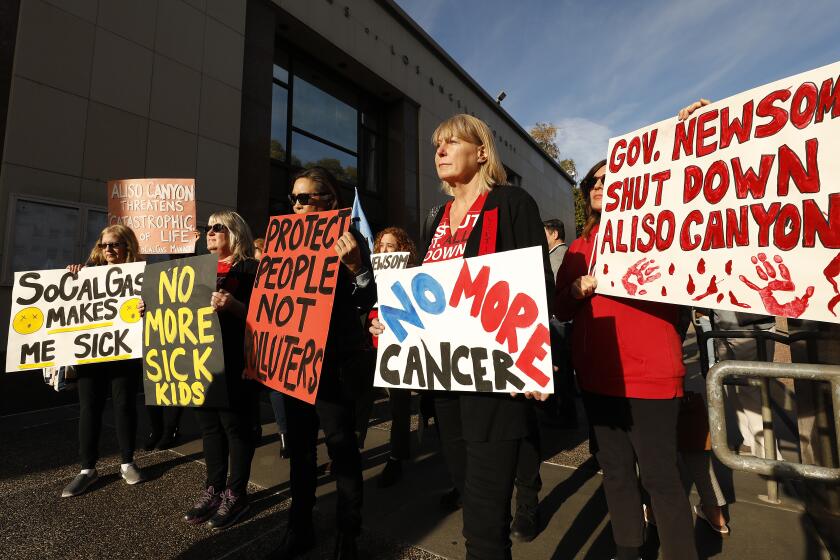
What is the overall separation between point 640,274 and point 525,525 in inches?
58.4

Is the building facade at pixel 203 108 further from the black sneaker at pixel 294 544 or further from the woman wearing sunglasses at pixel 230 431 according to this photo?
the black sneaker at pixel 294 544

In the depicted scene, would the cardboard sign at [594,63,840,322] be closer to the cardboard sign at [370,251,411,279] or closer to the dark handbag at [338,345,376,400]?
the dark handbag at [338,345,376,400]

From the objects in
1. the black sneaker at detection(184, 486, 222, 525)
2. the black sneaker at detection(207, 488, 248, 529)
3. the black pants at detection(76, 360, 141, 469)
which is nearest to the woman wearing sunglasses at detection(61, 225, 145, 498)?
the black pants at detection(76, 360, 141, 469)

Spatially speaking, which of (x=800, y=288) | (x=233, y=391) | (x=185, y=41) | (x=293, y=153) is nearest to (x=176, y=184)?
(x=185, y=41)

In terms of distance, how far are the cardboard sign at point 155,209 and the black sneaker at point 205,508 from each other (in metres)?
3.81

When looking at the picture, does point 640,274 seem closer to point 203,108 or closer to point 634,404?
point 634,404

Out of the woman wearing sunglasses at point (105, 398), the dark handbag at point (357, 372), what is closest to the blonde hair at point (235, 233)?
the woman wearing sunglasses at point (105, 398)

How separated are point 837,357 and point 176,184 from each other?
20.9ft

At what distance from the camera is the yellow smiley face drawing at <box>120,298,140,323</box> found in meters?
2.82

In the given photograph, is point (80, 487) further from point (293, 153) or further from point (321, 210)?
point (293, 153)

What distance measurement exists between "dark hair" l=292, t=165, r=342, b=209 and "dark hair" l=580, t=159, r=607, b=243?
125 cm

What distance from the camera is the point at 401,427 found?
3.06 metres

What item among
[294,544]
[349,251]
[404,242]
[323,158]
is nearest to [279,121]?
[323,158]

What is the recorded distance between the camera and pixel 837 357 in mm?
1695
